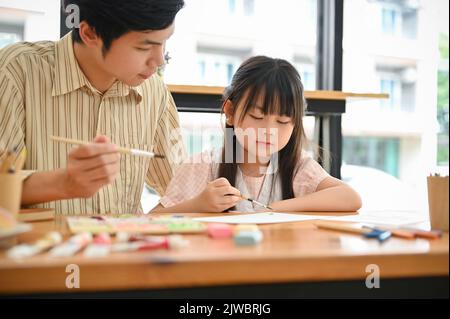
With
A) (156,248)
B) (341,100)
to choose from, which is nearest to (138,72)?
(156,248)

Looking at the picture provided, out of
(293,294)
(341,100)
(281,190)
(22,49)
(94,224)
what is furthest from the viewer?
(341,100)

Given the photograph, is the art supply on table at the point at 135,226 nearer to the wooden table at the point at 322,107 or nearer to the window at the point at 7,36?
the wooden table at the point at 322,107

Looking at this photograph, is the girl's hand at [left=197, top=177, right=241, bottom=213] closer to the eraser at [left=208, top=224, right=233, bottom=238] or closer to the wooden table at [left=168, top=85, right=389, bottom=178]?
the eraser at [left=208, top=224, right=233, bottom=238]

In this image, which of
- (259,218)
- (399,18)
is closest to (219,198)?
(259,218)

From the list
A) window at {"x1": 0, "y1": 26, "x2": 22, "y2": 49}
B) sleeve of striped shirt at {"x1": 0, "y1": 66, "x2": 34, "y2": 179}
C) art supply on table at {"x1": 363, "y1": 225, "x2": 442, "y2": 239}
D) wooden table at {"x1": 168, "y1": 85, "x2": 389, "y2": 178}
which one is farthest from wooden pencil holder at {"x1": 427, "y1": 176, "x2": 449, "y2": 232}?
window at {"x1": 0, "y1": 26, "x2": 22, "y2": 49}

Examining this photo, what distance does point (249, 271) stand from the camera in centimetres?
53

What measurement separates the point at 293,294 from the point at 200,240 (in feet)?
0.51

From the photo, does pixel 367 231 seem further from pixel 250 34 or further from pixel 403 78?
pixel 403 78

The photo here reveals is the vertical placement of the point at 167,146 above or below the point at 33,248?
above

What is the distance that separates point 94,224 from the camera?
0.73 m

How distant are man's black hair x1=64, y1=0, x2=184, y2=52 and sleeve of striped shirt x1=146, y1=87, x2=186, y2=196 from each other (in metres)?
0.38

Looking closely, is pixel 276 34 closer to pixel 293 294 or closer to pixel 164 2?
pixel 164 2

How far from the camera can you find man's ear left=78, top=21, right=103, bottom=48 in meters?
1.21

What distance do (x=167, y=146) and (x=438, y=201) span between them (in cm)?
91
